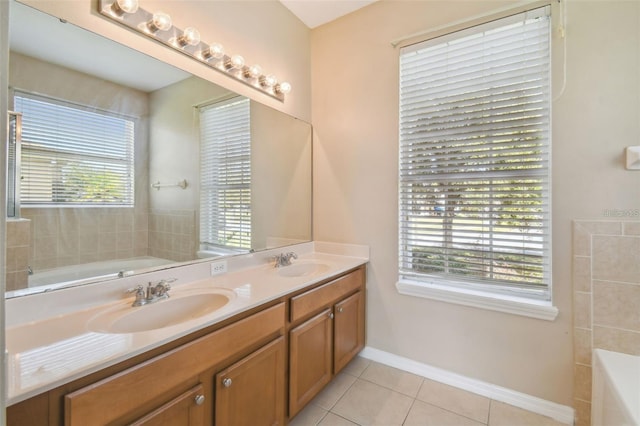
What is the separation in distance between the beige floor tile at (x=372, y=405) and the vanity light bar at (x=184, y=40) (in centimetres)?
219

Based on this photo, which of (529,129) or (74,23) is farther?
(529,129)

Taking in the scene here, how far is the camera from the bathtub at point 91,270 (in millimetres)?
1048

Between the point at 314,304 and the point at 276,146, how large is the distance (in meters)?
1.25

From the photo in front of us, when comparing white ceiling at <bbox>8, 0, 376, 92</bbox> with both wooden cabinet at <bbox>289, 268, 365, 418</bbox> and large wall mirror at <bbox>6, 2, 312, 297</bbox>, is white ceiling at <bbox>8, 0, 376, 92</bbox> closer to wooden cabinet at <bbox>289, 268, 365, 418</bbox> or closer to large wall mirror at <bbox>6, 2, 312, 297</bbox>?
large wall mirror at <bbox>6, 2, 312, 297</bbox>

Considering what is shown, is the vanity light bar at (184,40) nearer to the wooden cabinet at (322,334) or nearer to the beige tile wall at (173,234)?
the beige tile wall at (173,234)

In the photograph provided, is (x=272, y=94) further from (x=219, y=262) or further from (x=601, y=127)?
(x=601, y=127)

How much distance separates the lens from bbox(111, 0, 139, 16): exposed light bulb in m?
1.21

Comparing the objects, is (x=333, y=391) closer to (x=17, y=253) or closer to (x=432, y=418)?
(x=432, y=418)

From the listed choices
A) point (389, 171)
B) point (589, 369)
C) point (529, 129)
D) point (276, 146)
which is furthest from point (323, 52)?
point (589, 369)

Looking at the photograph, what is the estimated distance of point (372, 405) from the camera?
1.71m

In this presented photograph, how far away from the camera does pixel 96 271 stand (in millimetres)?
1188

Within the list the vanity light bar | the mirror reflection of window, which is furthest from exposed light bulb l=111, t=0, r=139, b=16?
the mirror reflection of window

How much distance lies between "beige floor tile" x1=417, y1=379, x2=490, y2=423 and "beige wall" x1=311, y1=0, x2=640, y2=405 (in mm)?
128

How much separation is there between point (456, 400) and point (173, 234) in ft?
6.56
